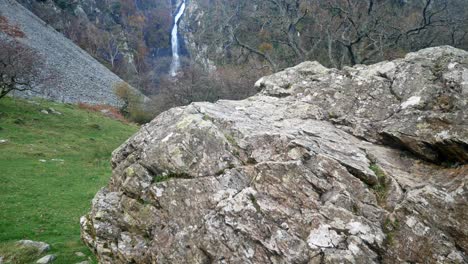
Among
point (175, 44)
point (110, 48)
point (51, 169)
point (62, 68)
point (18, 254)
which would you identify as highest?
point (175, 44)

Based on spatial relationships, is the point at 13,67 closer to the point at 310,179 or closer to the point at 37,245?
the point at 37,245

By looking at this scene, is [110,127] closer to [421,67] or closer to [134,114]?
[134,114]

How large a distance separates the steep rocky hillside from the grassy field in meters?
11.1

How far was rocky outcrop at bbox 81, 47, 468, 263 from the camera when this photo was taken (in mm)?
8672

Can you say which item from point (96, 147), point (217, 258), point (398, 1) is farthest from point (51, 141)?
point (398, 1)

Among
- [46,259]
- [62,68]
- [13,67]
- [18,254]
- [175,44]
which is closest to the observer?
[46,259]

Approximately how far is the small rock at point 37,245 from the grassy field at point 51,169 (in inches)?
12.1

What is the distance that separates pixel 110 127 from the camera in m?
50.8

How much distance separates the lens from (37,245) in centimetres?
1547

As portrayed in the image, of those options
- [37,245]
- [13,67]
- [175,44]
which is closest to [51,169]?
[37,245]

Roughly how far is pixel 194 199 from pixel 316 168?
3.34 meters

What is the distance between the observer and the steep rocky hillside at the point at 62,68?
66200 millimetres

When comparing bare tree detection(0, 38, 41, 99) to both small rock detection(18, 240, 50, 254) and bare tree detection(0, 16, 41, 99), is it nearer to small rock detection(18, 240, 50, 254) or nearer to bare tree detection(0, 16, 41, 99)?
bare tree detection(0, 16, 41, 99)

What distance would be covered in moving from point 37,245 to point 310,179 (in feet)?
39.5
